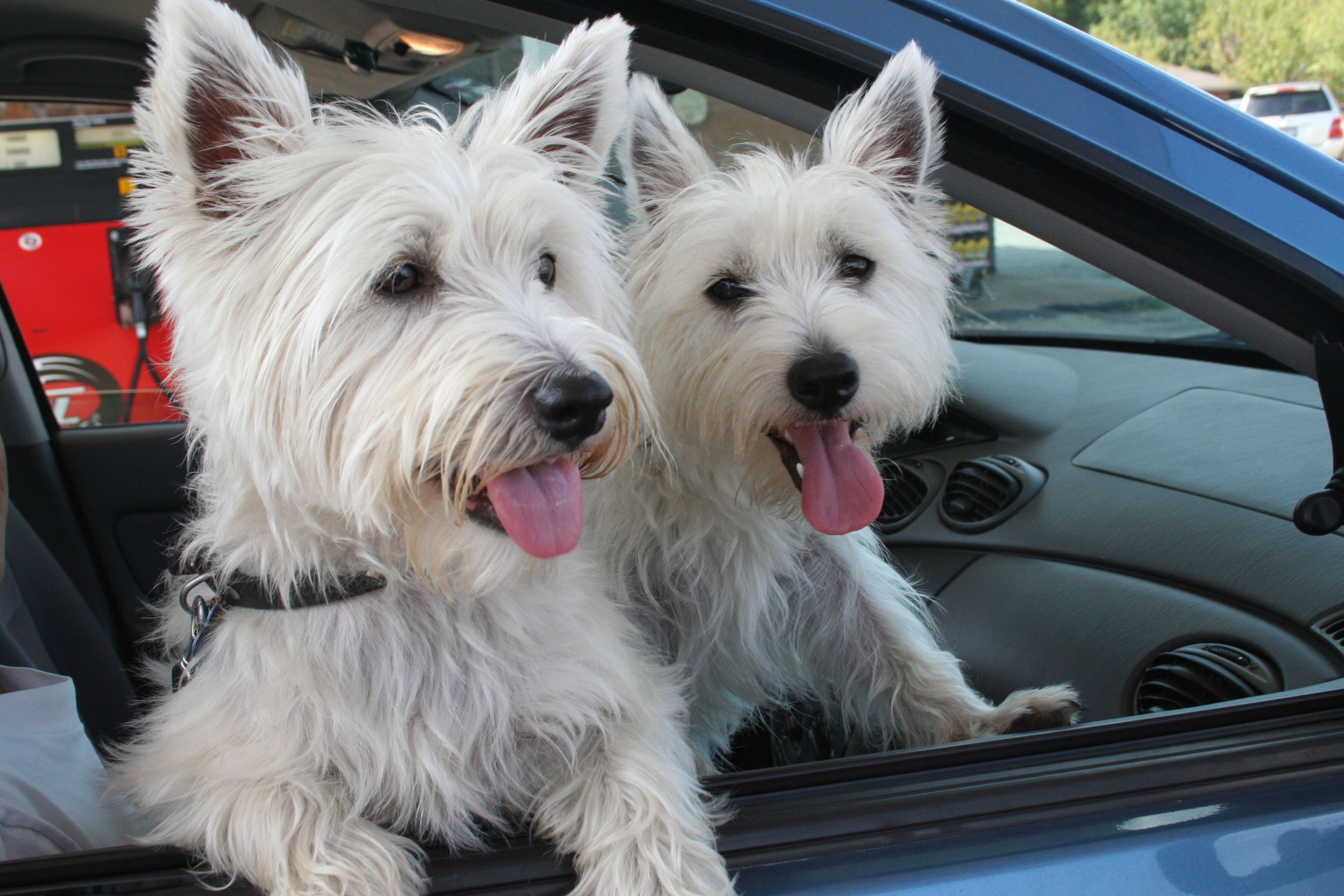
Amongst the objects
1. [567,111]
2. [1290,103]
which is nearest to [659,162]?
[567,111]

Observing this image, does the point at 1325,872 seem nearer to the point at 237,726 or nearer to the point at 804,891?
the point at 804,891

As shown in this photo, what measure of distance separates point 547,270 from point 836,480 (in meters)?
0.77

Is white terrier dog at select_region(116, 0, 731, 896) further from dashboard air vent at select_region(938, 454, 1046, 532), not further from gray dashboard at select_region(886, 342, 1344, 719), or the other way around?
dashboard air vent at select_region(938, 454, 1046, 532)

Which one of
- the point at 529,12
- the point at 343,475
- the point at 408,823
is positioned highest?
the point at 529,12

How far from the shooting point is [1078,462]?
3.13 metres

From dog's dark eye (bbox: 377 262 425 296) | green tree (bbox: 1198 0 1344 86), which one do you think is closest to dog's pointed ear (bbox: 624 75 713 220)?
dog's dark eye (bbox: 377 262 425 296)

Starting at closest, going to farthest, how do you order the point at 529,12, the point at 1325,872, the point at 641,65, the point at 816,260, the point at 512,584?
the point at 1325,872 → the point at 512,584 → the point at 529,12 → the point at 641,65 → the point at 816,260

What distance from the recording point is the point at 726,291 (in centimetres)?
249

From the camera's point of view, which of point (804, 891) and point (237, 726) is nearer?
point (804, 891)

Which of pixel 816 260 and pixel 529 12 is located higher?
pixel 529 12

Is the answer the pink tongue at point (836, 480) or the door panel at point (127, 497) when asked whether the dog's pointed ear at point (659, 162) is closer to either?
the pink tongue at point (836, 480)

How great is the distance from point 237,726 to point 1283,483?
95.2 inches

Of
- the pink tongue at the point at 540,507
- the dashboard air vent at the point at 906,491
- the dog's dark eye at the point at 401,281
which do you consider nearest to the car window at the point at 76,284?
the dashboard air vent at the point at 906,491

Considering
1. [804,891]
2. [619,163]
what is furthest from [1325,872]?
[619,163]
